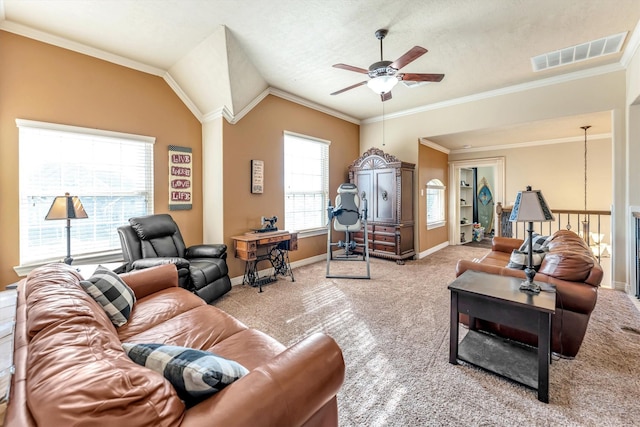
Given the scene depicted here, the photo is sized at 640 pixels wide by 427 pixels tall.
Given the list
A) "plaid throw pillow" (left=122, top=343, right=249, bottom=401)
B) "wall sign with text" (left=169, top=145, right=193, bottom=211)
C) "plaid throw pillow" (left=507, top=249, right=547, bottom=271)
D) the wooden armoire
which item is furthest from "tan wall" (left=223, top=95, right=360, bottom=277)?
"plaid throw pillow" (left=507, top=249, right=547, bottom=271)

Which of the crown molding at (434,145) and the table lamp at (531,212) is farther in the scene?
the crown molding at (434,145)

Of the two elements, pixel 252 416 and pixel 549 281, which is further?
pixel 549 281

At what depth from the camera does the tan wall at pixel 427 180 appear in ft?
18.5

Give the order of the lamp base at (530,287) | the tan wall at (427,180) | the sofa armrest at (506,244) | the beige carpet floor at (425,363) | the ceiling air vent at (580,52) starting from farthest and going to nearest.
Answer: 1. the tan wall at (427,180)
2. the sofa armrest at (506,244)
3. the ceiling air vent at (580,52)
4. the lamp base at (530,287)
5. the beige carpet floor at (425,363)

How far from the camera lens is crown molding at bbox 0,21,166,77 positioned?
2.67 metres

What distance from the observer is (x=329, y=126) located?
554cm

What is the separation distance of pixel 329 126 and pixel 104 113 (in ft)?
11.8

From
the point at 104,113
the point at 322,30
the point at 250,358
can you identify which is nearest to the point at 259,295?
the point at 250,358

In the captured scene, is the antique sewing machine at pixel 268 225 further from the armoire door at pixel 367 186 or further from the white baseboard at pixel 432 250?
the white baseboard at pixel 432 250

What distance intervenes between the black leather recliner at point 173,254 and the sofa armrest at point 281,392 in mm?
2224

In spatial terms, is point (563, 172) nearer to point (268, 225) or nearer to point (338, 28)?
point (338, 28)

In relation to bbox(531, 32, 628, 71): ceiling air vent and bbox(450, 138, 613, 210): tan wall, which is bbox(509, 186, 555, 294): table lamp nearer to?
bbox(531, 32, 628, 71): ceiling air vent

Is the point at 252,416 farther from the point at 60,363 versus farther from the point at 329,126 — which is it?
the point at 329,126

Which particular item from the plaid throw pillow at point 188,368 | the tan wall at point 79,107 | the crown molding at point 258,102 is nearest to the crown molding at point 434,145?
the crown molding at point 258,102
